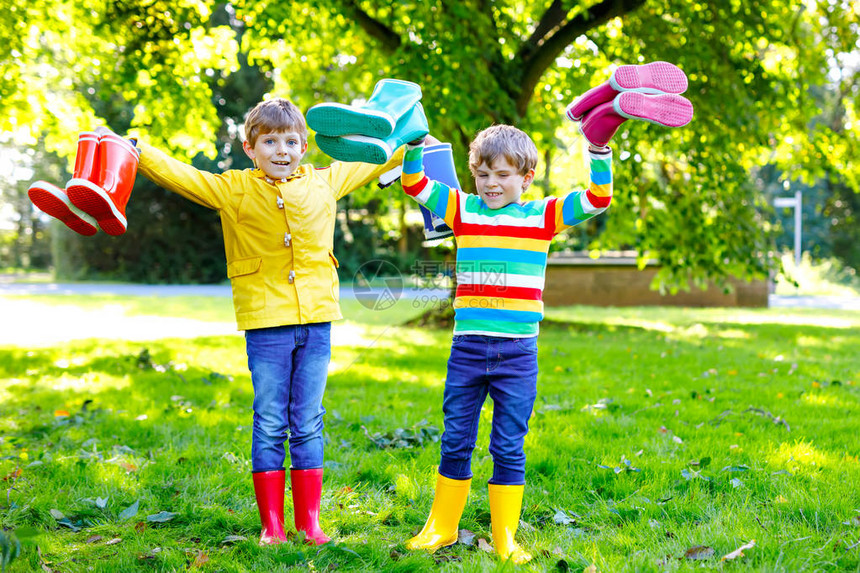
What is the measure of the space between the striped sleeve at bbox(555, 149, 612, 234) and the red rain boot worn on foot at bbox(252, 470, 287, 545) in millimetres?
1551

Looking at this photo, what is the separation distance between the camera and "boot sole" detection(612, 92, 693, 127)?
99.1 inches

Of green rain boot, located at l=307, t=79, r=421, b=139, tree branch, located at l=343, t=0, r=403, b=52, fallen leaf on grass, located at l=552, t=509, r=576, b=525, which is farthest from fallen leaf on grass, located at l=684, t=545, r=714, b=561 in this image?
tree branch, located at l=343, t=0, r=403, b=52

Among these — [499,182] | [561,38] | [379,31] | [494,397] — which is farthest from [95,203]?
[561,38]

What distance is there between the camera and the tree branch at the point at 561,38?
866 cm

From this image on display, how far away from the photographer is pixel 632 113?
2.52 meters

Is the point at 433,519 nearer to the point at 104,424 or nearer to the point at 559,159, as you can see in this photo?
the point at 104,424

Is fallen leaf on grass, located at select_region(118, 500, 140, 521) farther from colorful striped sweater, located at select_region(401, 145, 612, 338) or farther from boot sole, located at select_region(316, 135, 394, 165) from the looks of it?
boot sole, located at select_region(316, 135, 394, 165)

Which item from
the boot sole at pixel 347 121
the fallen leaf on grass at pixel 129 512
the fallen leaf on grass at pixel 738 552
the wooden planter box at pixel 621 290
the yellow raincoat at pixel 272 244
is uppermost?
the boot sole at pixel 347 121

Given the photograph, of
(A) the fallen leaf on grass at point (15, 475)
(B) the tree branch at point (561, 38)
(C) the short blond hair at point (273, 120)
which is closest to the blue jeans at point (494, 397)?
A: (C) the short blond hair at point (273, 120)

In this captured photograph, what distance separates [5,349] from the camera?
27.9 feet

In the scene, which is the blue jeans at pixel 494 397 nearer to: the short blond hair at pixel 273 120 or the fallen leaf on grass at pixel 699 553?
the fallen leaf on grass at pixel 699 553

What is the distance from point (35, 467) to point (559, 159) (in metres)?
12.7

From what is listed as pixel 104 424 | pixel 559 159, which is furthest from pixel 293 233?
pixel 559 159

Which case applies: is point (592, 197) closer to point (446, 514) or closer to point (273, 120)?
point (273, 120)
